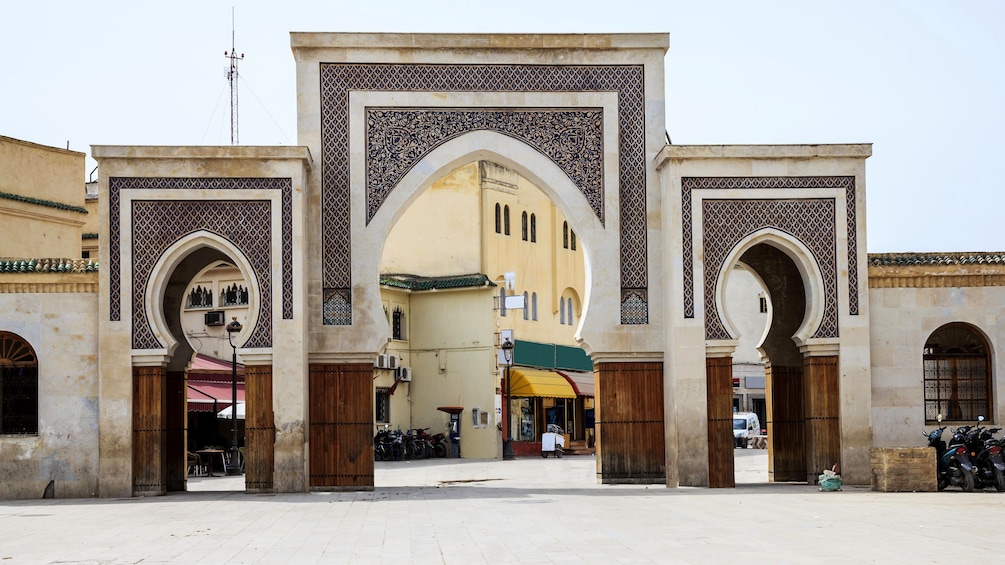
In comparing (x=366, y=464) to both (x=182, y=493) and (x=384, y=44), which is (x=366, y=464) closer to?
(x=182, y=493)

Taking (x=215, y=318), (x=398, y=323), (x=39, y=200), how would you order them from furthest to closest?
(x=398, y=323)
(x=215, y=318)
(x=39, y=200)

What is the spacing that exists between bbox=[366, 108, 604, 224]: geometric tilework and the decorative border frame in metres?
1.55

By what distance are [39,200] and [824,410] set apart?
1485 cm

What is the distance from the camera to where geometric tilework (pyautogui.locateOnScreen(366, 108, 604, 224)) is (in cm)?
1744

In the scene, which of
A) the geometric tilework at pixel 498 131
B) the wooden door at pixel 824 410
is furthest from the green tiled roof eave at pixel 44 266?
the wooden door at pixel 824 410

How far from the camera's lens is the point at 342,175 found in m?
17.3

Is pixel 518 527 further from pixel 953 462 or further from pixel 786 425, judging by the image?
pixel 786 425

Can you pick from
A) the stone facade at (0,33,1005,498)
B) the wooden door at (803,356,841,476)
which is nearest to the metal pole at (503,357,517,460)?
the stone facade at (0,33,1005,498)

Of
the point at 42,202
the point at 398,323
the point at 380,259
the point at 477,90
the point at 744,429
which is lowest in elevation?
the point at 744,429

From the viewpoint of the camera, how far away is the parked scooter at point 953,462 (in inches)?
611

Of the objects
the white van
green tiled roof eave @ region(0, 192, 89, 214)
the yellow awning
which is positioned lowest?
the white van

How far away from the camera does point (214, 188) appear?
1645 centimetres

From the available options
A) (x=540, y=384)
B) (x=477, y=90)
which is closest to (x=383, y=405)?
(x=540, y=384)

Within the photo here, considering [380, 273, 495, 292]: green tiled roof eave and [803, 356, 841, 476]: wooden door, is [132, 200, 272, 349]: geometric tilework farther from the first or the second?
[380, 273, 495, 292]: green tiled roof eave
